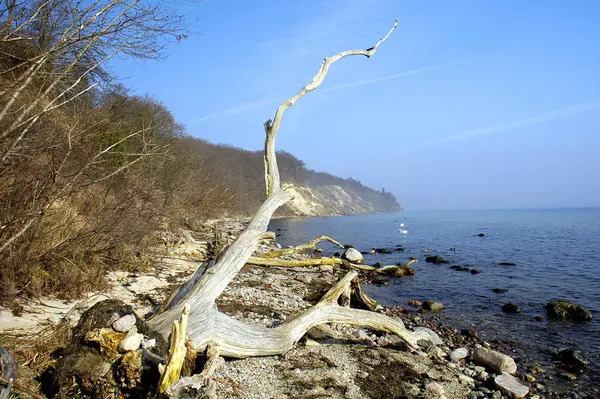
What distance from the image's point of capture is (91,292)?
640 centimetres

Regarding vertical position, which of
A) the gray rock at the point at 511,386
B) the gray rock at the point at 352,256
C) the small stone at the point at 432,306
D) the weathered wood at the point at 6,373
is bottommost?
the small stone at the point at 432,306

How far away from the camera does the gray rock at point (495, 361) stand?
6.09 meters

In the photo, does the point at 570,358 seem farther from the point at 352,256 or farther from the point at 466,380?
the point at 352,256

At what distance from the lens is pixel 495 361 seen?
20.3ft

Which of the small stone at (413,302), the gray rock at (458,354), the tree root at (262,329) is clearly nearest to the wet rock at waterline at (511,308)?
the small stone at (413,302)

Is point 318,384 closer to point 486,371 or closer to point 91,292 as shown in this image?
point 486,371

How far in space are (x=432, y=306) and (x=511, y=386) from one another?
4881 mm

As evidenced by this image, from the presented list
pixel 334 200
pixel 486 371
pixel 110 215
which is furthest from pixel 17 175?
pixel 334 200

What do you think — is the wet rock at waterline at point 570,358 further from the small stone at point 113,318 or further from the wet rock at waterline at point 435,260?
the wet rock at waterline at point 435,260

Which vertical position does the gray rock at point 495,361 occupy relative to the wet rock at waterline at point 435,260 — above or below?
above

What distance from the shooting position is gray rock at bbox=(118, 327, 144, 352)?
339 cm

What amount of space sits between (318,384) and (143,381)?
6.49ft

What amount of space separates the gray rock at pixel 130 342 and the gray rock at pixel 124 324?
76mm

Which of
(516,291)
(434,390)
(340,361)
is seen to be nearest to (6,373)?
(340,361)
